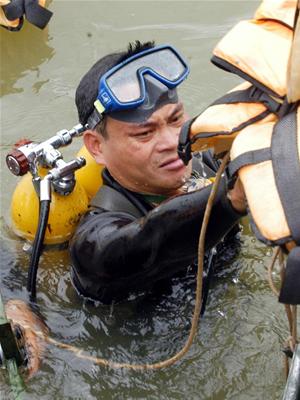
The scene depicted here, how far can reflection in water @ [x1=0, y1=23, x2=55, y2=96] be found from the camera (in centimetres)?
547

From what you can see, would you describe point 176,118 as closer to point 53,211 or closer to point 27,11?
point 53,211

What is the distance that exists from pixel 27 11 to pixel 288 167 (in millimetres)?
4214

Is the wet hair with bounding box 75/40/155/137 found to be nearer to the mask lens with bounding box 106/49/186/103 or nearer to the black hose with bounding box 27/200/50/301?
the mask lens with bounding box 106/49/186/103

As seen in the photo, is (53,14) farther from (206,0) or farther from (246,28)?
(246,28)

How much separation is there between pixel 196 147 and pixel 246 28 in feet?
1.18

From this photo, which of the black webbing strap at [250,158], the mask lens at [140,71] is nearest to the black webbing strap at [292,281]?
the black webbing strap at [250,158]

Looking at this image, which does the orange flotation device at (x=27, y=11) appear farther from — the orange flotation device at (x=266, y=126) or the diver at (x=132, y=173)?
the orange flotation device at (x=266, y=126)

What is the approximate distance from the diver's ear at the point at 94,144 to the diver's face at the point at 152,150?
0.09m

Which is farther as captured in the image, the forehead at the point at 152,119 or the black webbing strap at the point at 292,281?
the forehead at the point at 152,119

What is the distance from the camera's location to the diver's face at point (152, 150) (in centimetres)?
275

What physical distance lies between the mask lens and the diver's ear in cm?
25

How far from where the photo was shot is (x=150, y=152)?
2756mm

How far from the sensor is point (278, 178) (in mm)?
1642

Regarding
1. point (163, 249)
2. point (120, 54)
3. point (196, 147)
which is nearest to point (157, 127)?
point (120, 54)
